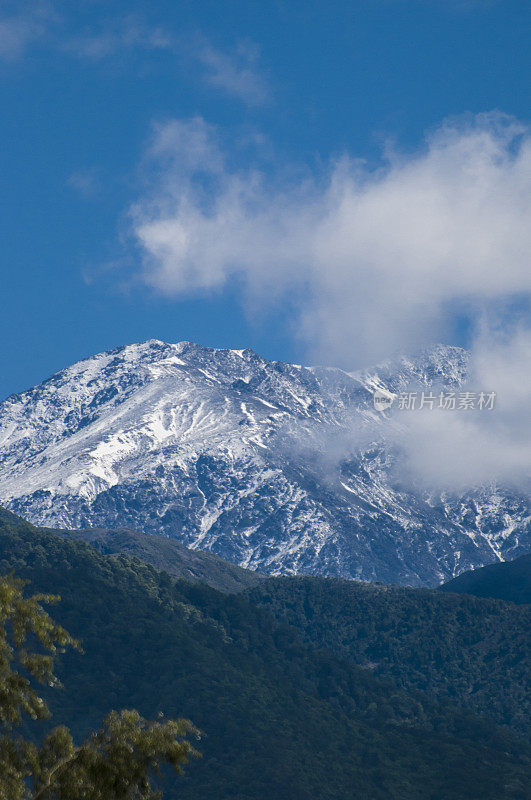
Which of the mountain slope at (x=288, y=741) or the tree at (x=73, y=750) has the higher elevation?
the mountain slope at (x=288, y=741)

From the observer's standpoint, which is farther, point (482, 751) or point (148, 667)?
point (148, 667)

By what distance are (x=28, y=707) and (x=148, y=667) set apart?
6624 inches

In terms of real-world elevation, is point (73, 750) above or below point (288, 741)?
below

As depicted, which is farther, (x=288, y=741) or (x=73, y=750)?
(x=288, y=741)

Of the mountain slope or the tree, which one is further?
the mountain slope

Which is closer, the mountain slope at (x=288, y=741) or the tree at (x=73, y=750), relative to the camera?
the tree at (x=73, y=750)

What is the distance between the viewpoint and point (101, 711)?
184000 mm

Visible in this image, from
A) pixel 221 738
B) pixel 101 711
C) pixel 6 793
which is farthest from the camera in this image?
pixel 101 711

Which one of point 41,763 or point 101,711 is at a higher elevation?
point 101,711

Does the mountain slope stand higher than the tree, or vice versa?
the mountain slope

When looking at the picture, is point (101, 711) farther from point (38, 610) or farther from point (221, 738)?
point (38, 610)

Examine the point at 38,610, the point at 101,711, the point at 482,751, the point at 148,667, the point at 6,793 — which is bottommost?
the point at 6,793

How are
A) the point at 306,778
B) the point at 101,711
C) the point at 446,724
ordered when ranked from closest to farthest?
the point at 306,778 < the point at 101,711 < the point at 446,724

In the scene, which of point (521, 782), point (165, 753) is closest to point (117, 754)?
point (165, 753)
